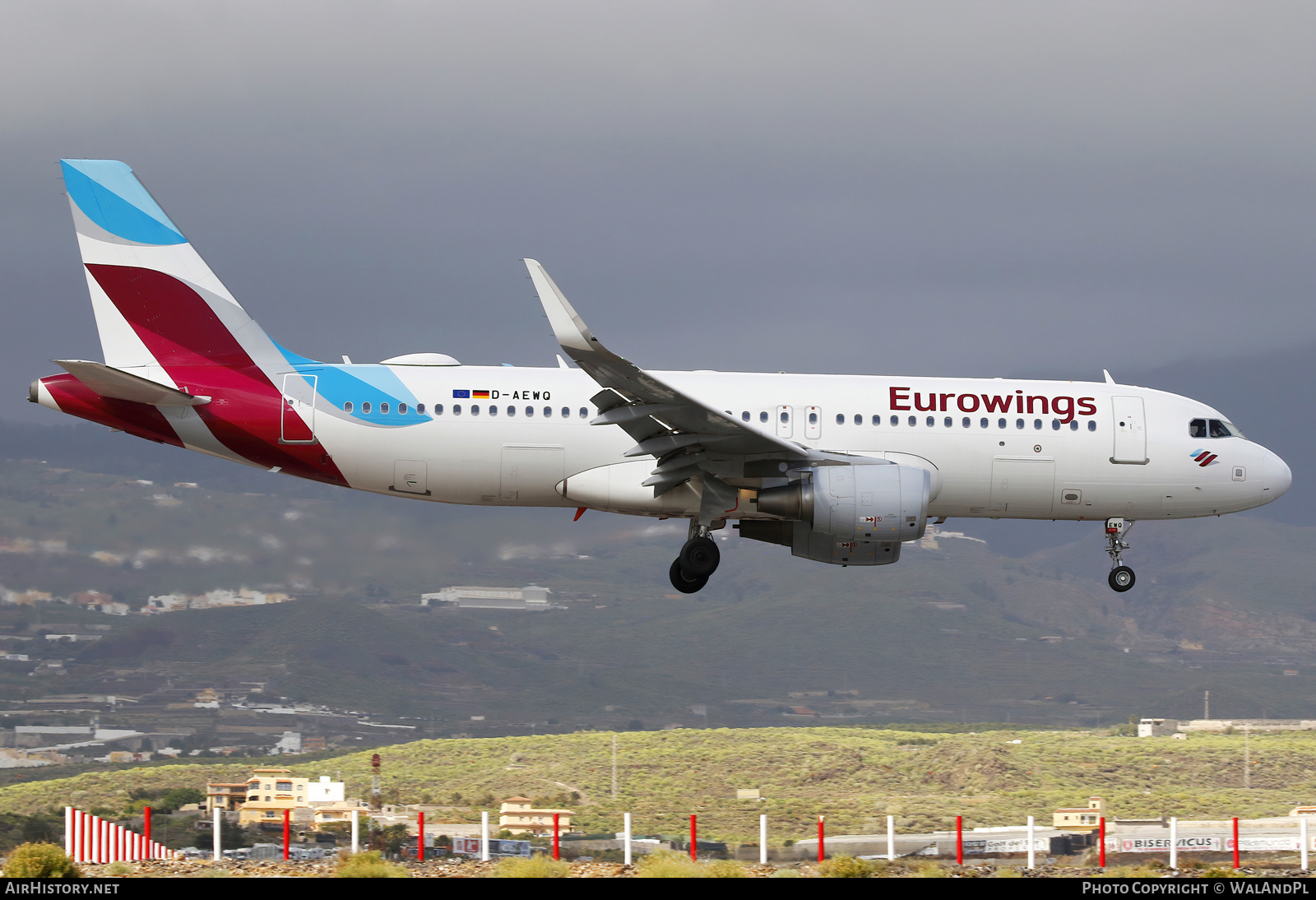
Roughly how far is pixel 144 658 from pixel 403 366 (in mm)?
97232

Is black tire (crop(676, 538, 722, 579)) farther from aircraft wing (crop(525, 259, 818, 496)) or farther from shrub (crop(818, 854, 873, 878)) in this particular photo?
shrub (crop(818, 854, 873, 878))

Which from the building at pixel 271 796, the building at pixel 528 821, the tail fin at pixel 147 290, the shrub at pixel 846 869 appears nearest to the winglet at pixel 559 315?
the tail fin at pixel 147 290

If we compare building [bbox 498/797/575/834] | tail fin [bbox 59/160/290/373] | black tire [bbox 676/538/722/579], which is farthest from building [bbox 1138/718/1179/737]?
tail fin [bbox 59/160/290/373]

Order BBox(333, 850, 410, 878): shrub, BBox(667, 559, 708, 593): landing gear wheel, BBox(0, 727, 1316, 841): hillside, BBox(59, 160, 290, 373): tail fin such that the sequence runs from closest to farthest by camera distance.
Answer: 1. BBox(333, 850, 410, 878): shrub
2. BBox(59, 160, 290, 373): tail fin
3. BBox(667, 559, 708, 593): landing gear wheel
4. BBox(0, 727, 1316, 841): hillside

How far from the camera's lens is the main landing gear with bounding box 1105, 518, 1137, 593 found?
27625 mm

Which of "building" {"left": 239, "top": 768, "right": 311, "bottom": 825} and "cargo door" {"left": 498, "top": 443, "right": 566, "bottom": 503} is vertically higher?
→ "cargo door" {"left": 498, "top": 443, "right": 566, "bottom": 503}

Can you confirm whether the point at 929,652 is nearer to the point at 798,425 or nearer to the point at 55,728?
the point at 55,728

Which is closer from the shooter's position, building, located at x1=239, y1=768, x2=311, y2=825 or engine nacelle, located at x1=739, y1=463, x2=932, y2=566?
engine nacelle, located at x1=739, y1=463, x2=932, y2=566

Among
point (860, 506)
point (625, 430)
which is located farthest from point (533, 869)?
point (860, 506)

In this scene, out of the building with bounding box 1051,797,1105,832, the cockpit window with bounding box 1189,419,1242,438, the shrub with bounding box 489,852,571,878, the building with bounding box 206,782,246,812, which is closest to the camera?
the shrub with bounding box 489,852,571,878

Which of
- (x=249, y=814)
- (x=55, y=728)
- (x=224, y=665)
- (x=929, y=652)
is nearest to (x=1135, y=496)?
(x=249, y=814)

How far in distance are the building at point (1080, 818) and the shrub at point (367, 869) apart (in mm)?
31582

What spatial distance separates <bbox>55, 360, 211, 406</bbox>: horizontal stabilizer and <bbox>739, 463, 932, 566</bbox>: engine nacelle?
1066cm

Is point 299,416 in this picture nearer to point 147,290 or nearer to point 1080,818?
point 147,290
